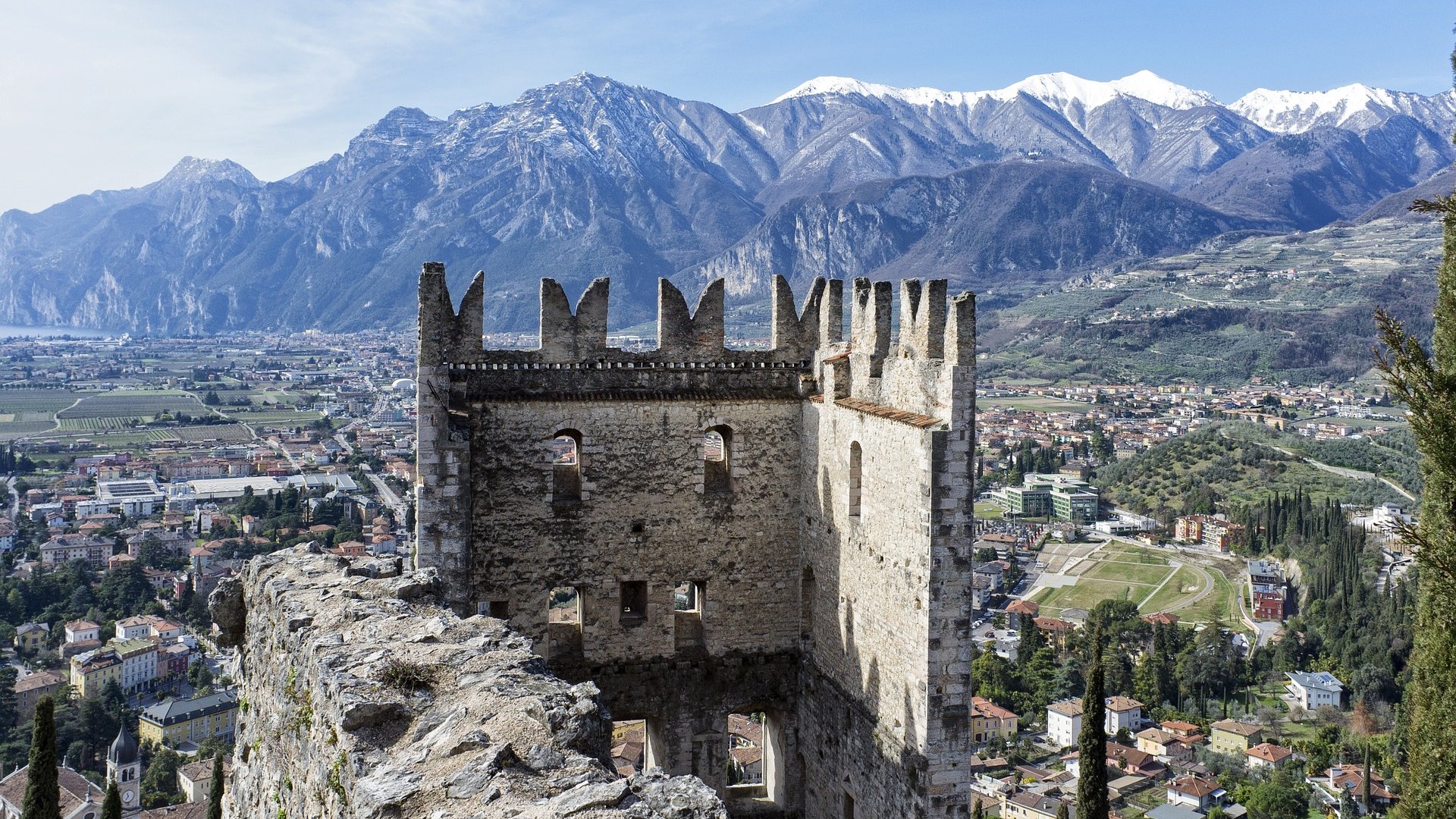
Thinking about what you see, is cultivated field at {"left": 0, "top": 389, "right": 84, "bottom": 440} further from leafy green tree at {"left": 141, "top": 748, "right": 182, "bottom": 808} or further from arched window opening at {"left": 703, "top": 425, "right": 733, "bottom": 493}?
arched window opening at {"left": 703, "top": 425, "right": 733, "bottom": 493}

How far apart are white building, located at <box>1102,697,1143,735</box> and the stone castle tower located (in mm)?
56442

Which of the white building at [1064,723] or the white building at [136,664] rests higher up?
the white building at [136,664]

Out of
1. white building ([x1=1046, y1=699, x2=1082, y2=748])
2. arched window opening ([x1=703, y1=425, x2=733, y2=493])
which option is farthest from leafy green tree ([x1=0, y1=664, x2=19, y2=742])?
white building ([x1=1046, y1=699, x2=1082, y2=748])

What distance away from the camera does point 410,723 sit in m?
5.61

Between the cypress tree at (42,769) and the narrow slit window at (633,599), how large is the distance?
13775mm

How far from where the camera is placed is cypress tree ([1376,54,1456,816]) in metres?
8.43

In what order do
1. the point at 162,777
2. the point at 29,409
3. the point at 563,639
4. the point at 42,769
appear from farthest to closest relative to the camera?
the point at 29,409
the point at 162,777
the point at 42,769
the point at 563,639

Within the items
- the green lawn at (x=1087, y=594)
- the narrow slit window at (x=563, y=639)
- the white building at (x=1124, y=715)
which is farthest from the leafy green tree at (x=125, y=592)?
the narrow slit window at (x=563, y=639)

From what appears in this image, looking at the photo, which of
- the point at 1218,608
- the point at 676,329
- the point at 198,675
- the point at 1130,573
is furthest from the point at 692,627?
the point at 1130,573

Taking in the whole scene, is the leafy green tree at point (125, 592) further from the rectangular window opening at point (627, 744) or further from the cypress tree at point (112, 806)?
the cypress tree at point (112, 806)

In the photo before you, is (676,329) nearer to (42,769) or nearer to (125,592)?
(42,769)

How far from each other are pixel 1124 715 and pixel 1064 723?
5.57 meters

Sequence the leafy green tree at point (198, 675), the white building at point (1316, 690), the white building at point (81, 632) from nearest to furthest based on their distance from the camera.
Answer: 1. the leafy green tree at point (198, 675)
2. the white building at point (81, 632)
3. the white building at point (1316, 690)

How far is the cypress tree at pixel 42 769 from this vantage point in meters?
21.8
